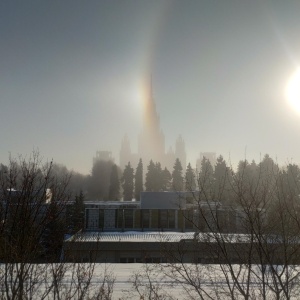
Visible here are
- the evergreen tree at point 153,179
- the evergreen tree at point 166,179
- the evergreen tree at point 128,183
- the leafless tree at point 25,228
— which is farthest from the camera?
the evergreen tree at point 128,183

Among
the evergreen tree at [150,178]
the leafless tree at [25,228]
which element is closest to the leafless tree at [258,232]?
the leafless tree at [25,228]

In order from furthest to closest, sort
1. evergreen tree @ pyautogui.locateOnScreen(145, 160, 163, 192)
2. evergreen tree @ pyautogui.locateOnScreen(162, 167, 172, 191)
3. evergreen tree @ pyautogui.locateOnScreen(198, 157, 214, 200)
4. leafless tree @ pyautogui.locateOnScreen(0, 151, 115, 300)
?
evergreen tree @ pyautogui.locateOnScreen(162, 167, 172, 191)
evergreen tree @ pyautogui.locateOnScreen(145, 160, 163, 192)
evergreen tree @ pyautogui.locateOnScreen(198, 157, 214, 200)
leafless tree @ pyautogui.locateOnScreen(0, 151, 115, 300)

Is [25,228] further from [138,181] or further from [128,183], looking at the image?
[128,183]

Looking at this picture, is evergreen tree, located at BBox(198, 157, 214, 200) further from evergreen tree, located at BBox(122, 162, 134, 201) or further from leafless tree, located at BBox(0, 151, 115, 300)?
evergreen tree, located at BBox(122, 162, 134, 201)

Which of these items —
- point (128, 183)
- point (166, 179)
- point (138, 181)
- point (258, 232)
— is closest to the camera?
point (258, 232)

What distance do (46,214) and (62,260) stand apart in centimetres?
79

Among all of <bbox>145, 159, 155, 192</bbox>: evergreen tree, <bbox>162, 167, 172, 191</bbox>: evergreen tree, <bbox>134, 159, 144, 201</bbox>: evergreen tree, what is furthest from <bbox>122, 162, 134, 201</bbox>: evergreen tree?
<bbox>162, 167, 172, 191</bbox>: evergreen tree

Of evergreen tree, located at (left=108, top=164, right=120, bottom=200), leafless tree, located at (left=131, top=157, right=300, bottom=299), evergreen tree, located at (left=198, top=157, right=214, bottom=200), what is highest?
evergreen tree, located at (left=108, top=164, right=120, bottom=200)

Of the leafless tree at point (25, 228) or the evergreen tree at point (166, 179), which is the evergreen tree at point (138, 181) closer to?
the evergreen tree at point (166, 179)

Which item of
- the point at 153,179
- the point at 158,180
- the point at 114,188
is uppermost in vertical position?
the point at 153,179

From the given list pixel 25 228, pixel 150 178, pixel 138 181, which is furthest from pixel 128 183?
pixel 25 228

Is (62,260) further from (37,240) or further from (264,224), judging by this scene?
(264,224)

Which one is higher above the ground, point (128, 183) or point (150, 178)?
point (150, 178)

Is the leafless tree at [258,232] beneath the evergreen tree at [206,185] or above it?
beneath
